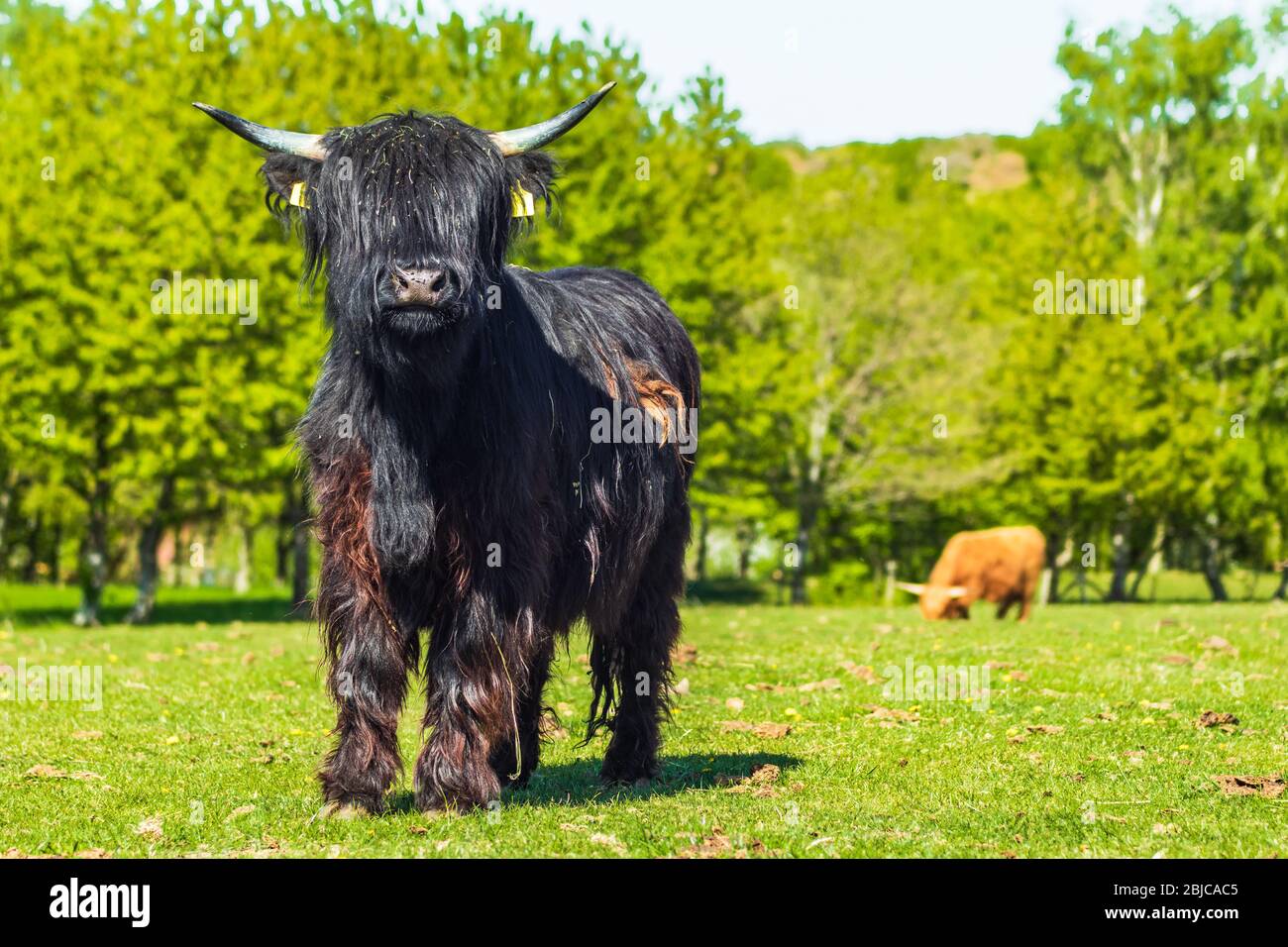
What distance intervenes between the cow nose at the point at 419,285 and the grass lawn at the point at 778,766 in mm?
1961

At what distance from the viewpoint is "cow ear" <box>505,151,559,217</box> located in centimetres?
659

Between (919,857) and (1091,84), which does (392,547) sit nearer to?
(919,857)

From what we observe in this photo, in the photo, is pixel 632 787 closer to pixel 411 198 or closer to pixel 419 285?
pixel 419 285

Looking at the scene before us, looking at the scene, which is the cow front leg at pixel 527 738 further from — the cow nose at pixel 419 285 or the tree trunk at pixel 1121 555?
the tree trunk at pixel 1121 555

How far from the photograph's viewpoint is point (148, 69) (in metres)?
29.5

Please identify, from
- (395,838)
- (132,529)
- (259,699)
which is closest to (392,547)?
(395,838)

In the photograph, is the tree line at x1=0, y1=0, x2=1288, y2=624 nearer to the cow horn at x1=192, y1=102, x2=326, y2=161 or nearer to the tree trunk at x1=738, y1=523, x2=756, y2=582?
the tree trunk at x1=738, y1=523, x2=756, y2=582

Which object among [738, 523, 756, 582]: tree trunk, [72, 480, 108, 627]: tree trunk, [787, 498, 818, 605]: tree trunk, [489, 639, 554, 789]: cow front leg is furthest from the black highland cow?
[738, 523, 756, 582]: tree trunk

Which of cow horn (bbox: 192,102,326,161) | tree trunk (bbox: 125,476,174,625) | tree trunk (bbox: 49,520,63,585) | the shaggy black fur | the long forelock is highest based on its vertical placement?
cow horn (bbox: 192,102,326,161)

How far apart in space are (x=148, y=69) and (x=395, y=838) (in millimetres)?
27111

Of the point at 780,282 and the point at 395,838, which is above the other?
the point at 780,282

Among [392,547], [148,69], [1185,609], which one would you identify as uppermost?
[148,69]

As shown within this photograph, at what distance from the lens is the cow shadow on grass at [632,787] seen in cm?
714

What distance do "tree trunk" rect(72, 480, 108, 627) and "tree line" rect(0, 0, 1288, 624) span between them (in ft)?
0.40
